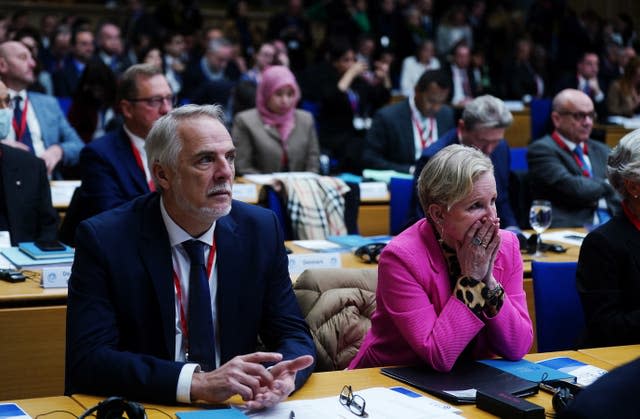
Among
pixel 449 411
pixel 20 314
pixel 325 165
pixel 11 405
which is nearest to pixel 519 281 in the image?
pixel 449 411

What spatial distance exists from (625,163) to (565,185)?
2.38 meters

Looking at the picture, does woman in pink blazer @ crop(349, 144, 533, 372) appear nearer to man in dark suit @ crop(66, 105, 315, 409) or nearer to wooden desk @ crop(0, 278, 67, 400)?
man in dark suit @ crop(66, 105, 315, 409)

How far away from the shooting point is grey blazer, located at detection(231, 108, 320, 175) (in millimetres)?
6695

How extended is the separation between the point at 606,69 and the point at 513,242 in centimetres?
1119

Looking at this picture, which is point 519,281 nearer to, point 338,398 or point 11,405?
point 338,398

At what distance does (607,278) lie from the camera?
10.7 ft

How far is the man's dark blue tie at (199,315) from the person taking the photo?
8.52ft

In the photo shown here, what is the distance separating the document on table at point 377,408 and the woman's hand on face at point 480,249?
487 mm

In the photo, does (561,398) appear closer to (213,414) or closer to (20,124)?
(213,414)

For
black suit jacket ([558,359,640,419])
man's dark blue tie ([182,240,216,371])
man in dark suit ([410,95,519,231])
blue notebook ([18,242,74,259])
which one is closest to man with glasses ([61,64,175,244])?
blue notebook ([18,242,74,259])

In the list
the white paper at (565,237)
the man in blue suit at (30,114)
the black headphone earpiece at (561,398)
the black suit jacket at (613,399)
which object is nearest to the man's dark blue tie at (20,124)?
the man in blue suit at (30,114)

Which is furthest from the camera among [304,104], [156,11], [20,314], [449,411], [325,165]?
[156,11]

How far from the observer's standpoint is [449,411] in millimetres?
2270

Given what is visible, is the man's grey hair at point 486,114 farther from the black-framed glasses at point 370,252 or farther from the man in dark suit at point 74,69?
the man in dark suit at point 74,69
